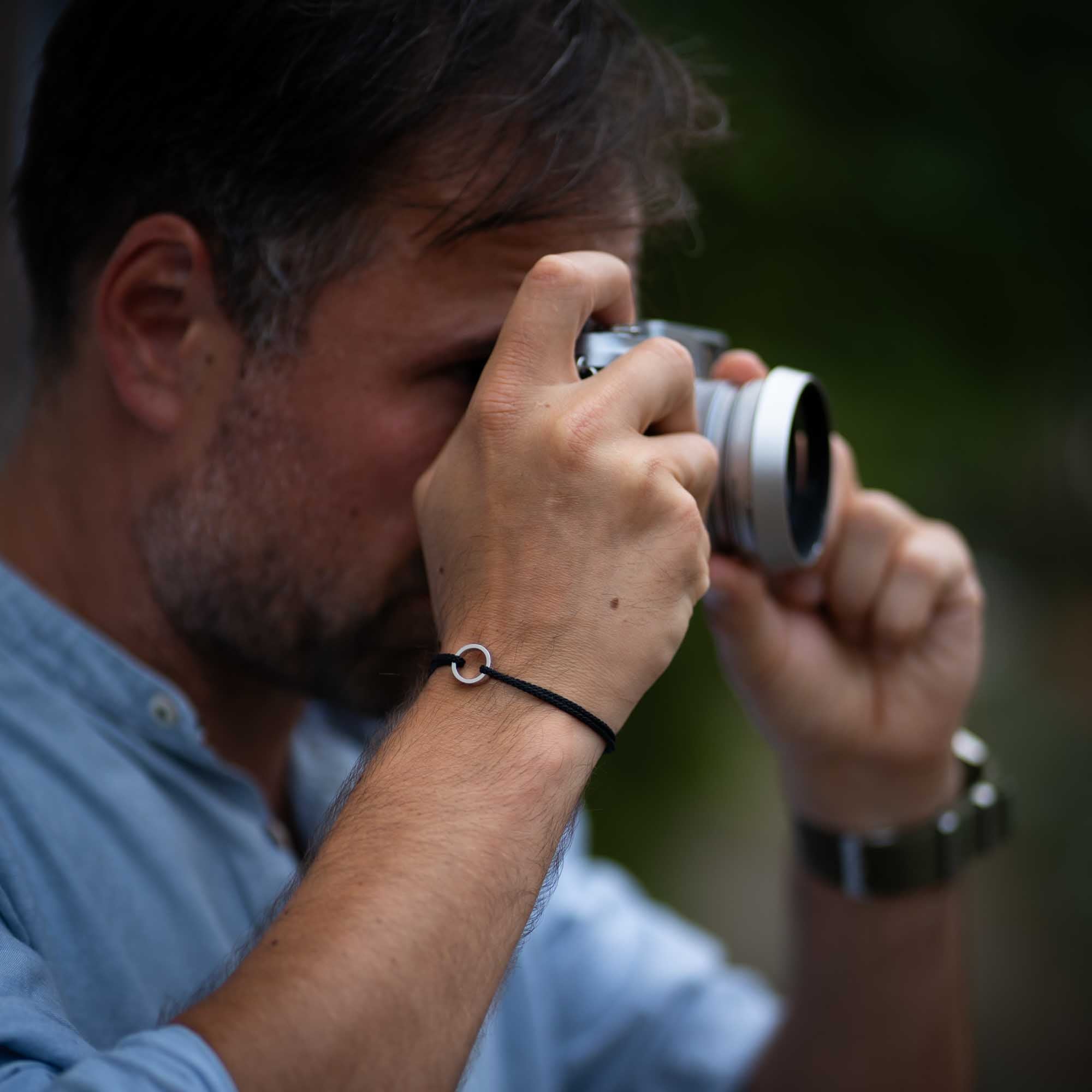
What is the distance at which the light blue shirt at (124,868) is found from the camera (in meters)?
0.81

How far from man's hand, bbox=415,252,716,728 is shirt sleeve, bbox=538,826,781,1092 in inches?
38.5

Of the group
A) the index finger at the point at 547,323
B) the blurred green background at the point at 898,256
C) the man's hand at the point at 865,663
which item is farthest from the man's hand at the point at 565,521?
the blurred green background at the point at 898,256

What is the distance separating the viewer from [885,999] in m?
1.70

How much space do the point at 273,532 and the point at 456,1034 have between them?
0.65 metres

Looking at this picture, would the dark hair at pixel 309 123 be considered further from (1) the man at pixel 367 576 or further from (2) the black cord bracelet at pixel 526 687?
(2) the black cord bracelet at pixel 526 687

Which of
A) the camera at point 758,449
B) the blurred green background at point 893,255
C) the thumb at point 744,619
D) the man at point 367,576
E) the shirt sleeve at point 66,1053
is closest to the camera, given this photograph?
the shirt sleeve at point 66,1053

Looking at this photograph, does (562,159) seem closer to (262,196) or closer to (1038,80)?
(262,196)

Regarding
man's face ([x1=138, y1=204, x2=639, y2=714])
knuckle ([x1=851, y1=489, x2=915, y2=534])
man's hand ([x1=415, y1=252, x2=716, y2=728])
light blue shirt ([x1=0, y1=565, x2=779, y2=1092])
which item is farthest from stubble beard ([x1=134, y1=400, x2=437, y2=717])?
knuckle ([x1=851, y1=489, x2=915, y2=534])

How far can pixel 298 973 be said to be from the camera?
0.75 m

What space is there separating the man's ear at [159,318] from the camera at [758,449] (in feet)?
1.54

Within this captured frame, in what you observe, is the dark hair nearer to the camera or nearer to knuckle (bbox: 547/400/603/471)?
the camera

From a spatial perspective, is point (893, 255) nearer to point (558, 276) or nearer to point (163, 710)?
A: point (558, 276)

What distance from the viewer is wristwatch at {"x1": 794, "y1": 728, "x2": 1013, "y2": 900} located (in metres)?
1.66

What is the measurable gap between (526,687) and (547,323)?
340 mm
